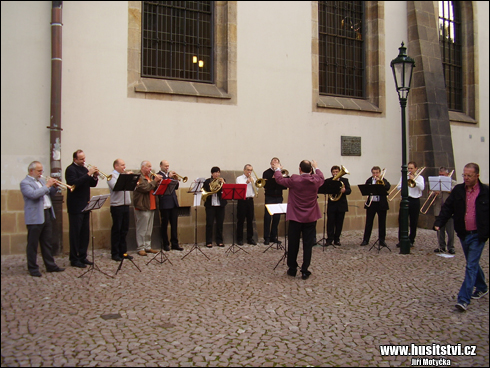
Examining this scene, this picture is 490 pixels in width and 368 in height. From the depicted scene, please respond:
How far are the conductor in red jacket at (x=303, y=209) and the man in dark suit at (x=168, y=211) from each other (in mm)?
2962

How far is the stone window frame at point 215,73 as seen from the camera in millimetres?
9945

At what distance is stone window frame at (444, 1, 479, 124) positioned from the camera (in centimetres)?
1612

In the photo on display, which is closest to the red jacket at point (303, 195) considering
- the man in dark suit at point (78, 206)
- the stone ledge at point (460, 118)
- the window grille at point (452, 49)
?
the man in dark suit at point (78, 206)

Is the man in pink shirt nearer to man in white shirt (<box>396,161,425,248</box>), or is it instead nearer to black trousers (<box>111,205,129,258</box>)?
A: man in white shirt (<box>396,161,425,248</box>)

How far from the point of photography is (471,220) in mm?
5703

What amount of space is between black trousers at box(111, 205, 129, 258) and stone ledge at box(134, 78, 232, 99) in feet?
8.90

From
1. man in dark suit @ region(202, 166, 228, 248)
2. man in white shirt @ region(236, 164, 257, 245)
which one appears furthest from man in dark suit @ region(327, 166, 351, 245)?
man in dark suit @ region(202, 166, 228, 248)

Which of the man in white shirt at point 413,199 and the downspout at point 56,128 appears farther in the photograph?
the man in white shirt at point 413,199

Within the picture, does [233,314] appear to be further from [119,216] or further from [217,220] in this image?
[217,220]

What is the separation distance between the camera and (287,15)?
38.1 ft

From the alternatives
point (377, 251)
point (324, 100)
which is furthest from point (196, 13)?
point (377, 251)

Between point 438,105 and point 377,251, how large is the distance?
5.99 m

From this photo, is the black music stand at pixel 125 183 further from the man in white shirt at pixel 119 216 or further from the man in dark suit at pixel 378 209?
the man in dark suit at pixel 378 209

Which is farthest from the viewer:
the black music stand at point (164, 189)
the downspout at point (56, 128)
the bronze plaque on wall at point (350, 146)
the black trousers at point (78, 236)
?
the bronze plaque on wall at point (350, 146)
